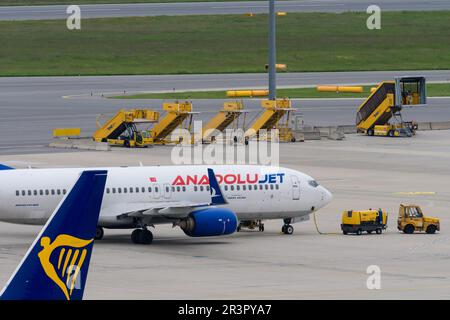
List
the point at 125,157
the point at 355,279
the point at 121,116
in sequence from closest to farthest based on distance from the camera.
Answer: the point at 355,279, the point at 125,157, the point at 121,116

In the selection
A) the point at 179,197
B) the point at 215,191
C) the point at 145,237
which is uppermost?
the point at 215,191

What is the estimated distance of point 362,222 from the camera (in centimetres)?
5925

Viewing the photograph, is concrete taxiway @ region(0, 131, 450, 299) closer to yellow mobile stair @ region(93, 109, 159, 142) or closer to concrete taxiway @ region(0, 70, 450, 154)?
yellow mobile stair @ region(93, 109, 159, 142)

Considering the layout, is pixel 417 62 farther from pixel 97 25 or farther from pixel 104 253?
pixel 104 253

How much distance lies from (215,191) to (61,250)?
3227 centimetres

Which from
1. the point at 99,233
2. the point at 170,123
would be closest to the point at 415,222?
the point at 99,233

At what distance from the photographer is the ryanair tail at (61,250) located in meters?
21.2

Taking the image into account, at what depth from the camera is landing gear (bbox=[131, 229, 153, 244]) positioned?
54938 millimetres

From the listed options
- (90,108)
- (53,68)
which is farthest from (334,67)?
Answer: (90,108)

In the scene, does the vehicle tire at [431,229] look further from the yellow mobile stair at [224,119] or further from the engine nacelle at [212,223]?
the yellow mobile stair at [224,119]

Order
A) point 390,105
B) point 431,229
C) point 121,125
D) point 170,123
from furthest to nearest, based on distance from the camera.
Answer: point 390,105, point 170,123, point 121,125, point 431,229

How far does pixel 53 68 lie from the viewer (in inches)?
6339

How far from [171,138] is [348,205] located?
37.6 m

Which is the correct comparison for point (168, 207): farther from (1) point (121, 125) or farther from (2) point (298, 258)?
(1) point (121, 125)
